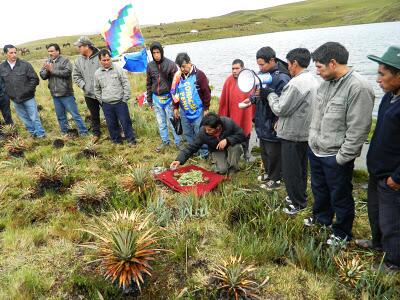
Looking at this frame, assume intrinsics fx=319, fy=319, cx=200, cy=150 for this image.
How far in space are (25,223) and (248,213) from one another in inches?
120

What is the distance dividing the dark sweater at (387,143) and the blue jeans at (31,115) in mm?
7224

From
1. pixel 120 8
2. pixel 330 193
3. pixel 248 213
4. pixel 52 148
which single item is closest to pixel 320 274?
pixel 330 193

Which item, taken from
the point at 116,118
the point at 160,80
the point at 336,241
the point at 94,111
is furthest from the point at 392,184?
the point at 94,111

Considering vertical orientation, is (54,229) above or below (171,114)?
below

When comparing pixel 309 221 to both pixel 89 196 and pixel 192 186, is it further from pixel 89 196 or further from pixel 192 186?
pixel 89 196

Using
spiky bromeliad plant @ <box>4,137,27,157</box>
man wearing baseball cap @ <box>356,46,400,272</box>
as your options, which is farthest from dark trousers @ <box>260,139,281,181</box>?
spiky bromeliad plant @ <box>4,137,27,157</box>

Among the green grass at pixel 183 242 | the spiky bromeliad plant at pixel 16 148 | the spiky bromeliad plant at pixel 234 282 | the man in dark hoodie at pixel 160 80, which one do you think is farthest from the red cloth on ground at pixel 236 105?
the spiky bromeliad plant at pixel 16 148

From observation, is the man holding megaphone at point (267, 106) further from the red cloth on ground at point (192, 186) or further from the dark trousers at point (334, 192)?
the dark trousers at point (334, 192)

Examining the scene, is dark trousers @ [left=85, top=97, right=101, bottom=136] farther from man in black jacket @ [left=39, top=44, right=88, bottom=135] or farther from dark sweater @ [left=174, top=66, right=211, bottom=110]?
dark sweater @ [left=174, top=66, right=211, bottom=110]

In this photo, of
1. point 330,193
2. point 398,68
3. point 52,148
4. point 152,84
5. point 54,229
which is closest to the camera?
point 398,68

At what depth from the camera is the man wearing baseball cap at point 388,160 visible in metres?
2.70

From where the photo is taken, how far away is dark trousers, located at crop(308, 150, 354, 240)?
3.34 m

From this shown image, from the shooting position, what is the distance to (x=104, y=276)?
319 centimetres

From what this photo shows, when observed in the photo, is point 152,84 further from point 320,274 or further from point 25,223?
point 320,274
